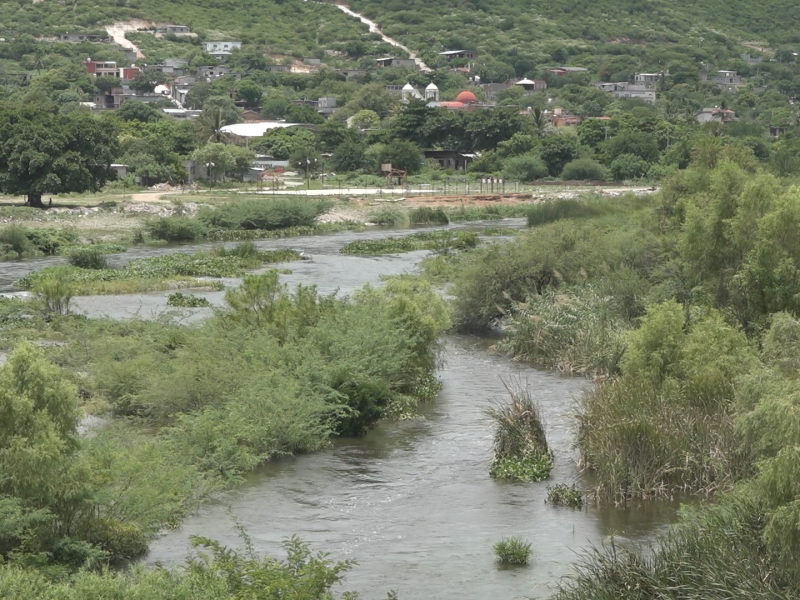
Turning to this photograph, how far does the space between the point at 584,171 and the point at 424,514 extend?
3056 inches

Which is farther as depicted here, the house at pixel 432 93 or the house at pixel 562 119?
the house at pixel 432 93

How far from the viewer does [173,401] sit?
25078 mm

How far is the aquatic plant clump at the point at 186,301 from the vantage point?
131 feet

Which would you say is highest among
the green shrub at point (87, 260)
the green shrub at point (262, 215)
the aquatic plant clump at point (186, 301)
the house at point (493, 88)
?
the aquatic plant clump at point (186, 301)

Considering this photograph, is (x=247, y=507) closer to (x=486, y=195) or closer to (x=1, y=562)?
(x=1, y=562)

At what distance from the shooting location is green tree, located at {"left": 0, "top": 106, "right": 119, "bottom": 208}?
2520 inches

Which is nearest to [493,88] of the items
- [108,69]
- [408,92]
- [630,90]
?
[630,90]

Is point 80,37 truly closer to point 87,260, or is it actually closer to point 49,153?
point 49,153

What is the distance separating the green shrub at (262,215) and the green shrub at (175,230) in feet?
6.08

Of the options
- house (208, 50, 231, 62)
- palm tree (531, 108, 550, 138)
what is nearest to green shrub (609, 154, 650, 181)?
palm tree (531, 108, 550, 138)

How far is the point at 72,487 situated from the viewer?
17047 mm

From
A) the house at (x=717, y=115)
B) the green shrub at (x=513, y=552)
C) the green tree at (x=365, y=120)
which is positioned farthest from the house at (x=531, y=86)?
the green shrub at (x=513, y=552)

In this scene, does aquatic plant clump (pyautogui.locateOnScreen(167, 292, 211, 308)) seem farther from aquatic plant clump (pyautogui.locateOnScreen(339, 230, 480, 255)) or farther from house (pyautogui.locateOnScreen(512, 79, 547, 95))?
house (pyautogui.locateOnScreen(512, 79, 547, 95))

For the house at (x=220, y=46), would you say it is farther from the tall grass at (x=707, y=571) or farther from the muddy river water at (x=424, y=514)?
the tall grass at (x=707, y=571)
